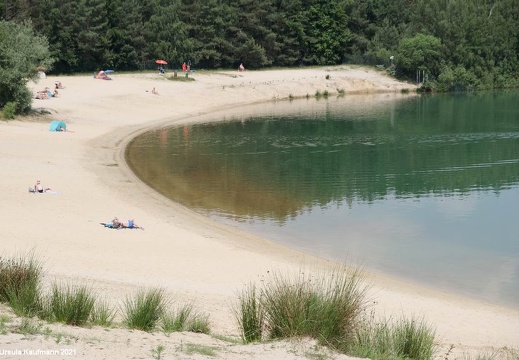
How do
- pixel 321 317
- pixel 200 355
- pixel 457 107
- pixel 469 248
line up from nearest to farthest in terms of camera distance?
1. pixel 200 355
2. pixel 321 317
3. pixel 469 248
4. pixel 457 107

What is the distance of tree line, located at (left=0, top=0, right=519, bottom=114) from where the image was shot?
78.3 m

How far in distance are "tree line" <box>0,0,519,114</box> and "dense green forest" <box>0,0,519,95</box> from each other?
0.12 meters

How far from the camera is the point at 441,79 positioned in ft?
303

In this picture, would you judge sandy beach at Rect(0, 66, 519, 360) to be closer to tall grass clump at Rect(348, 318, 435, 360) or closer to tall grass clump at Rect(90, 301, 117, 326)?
tall grass clump at Rect(90, 301, 117, 326)

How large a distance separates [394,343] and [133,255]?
10.1 meters

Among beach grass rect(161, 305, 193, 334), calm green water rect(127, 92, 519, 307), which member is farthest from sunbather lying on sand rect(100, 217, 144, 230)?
beach grass rect(161, 305, 193, 334)

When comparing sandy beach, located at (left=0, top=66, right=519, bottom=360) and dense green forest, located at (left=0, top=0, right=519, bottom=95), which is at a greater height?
dense green forest, located at (left=0, top=0, right=519, bottom=95)

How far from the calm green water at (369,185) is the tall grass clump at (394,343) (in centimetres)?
801

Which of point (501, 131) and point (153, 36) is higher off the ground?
point (153, 36)

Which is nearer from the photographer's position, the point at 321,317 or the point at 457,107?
the point at 321,317

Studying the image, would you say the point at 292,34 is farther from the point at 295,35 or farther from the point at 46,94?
the point at 46,94

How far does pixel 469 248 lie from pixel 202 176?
1573 cm

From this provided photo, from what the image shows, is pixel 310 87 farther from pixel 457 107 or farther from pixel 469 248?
pixel 469 248

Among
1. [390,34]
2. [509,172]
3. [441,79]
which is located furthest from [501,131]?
[390,34]
